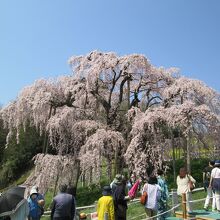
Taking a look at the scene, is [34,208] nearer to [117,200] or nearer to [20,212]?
[117,200]

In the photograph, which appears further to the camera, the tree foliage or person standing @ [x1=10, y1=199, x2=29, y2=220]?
the tree foliage

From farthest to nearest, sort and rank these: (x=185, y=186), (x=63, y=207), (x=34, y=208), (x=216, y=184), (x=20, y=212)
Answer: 1. (x=185, y=186)
2. (x=216, y=184)
3. (x=34, y=208)
4. (x=63, y=207)
5. (x=20, y=212)

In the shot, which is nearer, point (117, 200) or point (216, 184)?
point (117, 200)

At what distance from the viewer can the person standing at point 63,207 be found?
773 cm

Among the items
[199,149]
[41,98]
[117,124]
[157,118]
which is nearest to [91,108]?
[117,124]

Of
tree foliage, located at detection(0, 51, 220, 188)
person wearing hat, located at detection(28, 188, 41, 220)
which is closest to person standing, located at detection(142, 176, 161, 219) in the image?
person wearing hat, located at detection(28, 188, 41, 220)

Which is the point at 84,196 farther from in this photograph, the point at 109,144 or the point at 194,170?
the point at 194,170

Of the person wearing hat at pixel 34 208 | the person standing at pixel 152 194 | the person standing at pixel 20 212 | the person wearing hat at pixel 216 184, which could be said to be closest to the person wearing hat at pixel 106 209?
the person standing at pixel 152 194

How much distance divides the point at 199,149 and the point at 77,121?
668 centimetres

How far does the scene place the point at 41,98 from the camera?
19.8 meters

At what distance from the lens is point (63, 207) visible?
772 cm

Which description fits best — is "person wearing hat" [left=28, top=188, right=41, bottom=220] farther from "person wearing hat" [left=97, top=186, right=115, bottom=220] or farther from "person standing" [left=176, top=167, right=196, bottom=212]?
"person standing" [left=176, top=167, right=196, bottom=212]

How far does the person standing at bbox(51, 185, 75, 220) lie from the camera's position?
25.4 feet

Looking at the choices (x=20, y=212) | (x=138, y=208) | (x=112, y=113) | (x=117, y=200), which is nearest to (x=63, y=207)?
(x=117, y=200)
